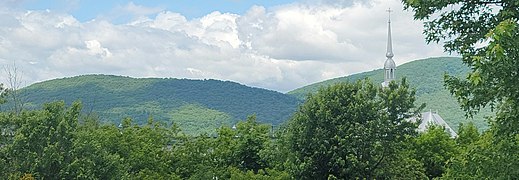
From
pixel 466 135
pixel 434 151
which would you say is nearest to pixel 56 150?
pixel 434 151

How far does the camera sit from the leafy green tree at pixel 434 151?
3447cm

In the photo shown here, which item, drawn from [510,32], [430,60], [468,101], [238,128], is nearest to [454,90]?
[468,101]

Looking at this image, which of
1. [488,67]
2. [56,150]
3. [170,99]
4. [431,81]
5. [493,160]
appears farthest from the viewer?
[431,81]

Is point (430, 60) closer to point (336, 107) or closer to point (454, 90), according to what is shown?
point (336, 107)

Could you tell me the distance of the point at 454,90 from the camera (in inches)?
508

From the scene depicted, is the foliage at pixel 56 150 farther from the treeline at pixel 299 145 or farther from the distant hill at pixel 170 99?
the distant hill at pixel 170 99

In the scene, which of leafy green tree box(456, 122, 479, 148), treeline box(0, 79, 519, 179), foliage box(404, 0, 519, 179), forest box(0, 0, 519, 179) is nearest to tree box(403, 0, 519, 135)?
foliage box(404, 0, 519, 179)

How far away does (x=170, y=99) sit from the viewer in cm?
10856

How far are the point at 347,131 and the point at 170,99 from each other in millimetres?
81471

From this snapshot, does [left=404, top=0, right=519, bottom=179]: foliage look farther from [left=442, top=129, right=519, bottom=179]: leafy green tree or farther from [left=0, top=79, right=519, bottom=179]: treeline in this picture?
[left=0, top=79, right=519, bottom=179]: treeline

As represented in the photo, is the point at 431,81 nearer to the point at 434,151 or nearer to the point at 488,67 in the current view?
the point at 434,151

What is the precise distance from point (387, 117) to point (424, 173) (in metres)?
4.82

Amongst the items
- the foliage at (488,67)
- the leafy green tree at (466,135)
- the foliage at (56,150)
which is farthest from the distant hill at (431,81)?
the foliage at (488,67)

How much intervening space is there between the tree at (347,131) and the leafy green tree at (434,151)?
4.48 meters
